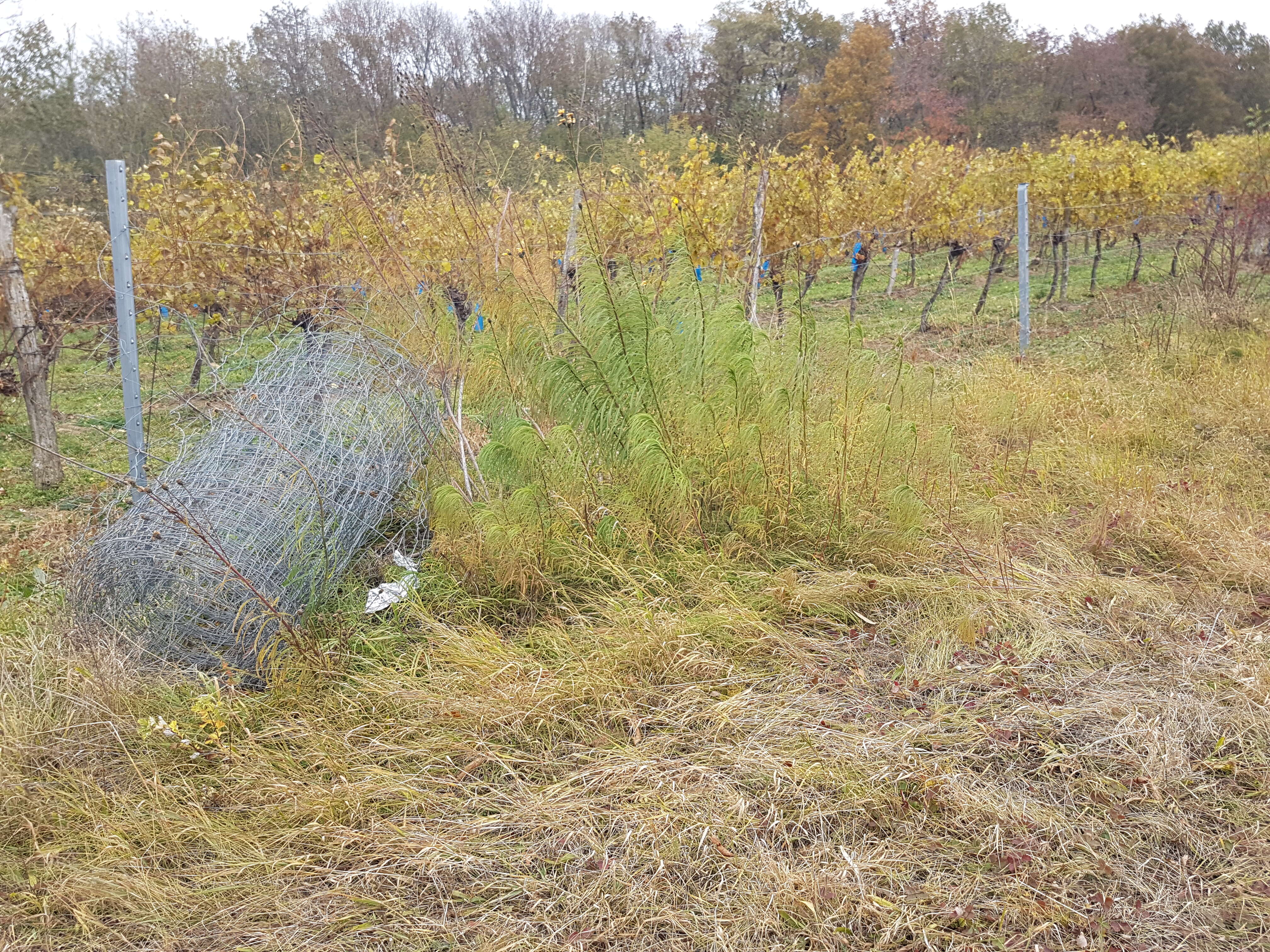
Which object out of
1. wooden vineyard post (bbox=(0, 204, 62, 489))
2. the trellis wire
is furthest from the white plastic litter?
wooden vineyard post (bbox=(0, 204, 62, 489))

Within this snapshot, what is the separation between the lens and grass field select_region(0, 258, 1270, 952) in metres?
2.12

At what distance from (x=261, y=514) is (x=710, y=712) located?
1754 mm

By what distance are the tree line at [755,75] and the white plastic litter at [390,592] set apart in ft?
40.2

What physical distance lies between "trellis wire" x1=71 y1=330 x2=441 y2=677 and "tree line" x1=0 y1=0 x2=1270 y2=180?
38.1 ft

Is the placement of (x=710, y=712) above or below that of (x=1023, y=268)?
below

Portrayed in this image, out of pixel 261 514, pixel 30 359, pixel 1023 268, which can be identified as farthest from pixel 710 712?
pixel 1023 268

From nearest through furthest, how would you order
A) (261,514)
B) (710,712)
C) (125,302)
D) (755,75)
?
(710,712) → (261,514) → (125,302) → (755,75)

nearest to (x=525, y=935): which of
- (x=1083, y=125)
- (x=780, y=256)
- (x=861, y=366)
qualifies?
(x=861, y=366)

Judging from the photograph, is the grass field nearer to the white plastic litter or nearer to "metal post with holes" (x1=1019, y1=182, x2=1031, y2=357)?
the white plastic litter

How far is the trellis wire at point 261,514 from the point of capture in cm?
303

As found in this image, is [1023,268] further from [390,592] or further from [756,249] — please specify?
[390,592]

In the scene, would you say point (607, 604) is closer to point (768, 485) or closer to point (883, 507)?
point (768, 485)

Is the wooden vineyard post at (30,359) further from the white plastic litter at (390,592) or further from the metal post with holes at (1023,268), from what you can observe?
the metal post with holes at (1023,268)

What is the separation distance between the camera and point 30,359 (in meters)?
5.27
